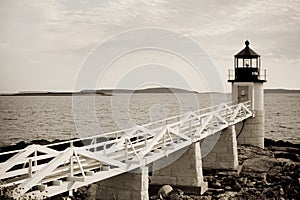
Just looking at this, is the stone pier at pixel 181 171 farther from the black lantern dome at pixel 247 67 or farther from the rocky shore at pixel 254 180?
the black lantern dome at pixel 247 67

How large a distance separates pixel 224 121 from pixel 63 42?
12.6 m

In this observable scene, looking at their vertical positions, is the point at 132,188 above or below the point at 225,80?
below

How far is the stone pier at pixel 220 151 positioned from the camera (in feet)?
58.9

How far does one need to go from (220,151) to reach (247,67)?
6.08 meters

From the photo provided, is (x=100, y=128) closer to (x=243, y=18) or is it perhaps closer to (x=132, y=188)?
(x=243, y=18)

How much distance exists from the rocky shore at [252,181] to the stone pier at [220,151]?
0.40 m

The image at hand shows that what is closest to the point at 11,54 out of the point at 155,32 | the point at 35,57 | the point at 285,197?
the point at 35,57

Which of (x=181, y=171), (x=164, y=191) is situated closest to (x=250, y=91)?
(x=181, y=171)

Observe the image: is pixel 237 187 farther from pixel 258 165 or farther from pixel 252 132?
pixel 252 132

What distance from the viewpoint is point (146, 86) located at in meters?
17.9

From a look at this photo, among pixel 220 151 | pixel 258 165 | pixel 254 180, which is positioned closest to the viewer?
pixel 254 180

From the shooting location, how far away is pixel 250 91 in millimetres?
22781

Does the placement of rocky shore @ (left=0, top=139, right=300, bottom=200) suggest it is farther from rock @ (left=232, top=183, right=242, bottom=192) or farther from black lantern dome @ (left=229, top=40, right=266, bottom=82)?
black lantern dome @ (left=229, top=40, right=266, bottom=82)

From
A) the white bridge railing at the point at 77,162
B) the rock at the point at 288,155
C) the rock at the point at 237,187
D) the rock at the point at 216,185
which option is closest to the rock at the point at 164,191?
the white bridge railing at the point at 77,162
